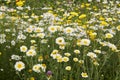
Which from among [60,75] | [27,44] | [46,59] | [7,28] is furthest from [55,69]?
[7,28]

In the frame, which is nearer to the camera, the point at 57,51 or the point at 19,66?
the point at 19,66

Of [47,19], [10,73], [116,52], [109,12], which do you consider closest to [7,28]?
[47,19]

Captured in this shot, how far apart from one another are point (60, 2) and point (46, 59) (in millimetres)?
3218

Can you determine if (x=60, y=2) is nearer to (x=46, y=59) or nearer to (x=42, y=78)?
(x=46, y=59)

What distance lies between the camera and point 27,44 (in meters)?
3.70

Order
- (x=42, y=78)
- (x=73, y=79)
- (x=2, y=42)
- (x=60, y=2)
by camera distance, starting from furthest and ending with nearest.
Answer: (x=60, y=2) < (x=2, y=42) < (x=73, y=79) < (x=42, y=78)

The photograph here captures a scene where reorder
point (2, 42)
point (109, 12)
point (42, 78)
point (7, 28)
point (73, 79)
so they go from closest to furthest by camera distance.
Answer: point (42, 78) → point (73, 79) → point (2, 42) → point (7, 28) → point (109, 12)

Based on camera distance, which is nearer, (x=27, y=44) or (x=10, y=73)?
(x=10, y=73)

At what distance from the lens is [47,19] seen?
4367 mm

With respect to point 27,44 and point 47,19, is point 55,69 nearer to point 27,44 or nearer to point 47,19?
point 27,44

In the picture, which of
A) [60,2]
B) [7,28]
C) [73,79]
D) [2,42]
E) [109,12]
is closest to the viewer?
[73,79]

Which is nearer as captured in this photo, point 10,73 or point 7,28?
point 10,73

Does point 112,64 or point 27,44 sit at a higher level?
point 27,44

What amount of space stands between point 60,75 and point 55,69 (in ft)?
0.24
